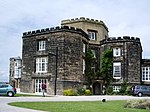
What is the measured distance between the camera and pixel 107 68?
47344mm

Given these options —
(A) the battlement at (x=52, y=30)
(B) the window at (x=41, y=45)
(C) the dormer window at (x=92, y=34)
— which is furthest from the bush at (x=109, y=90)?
(B) the window at (x=41, y=45)

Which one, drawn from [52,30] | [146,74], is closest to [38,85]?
[52,30]

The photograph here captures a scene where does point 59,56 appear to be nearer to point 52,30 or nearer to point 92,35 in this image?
point 52,30

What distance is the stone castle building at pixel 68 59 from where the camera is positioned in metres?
40.5

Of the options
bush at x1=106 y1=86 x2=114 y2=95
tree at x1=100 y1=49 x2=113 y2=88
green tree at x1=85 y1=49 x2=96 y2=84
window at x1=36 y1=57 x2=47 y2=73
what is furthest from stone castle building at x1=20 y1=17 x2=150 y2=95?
bush at x1=106 y1=86 x2=114 y2=95

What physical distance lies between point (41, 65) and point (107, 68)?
11.0m

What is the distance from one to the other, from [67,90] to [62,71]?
8.66 feet

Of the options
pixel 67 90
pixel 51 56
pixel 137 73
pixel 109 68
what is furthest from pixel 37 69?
pixel 137 73

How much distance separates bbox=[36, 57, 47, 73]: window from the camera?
4244cm

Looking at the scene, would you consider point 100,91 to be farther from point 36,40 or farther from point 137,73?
point 36,40

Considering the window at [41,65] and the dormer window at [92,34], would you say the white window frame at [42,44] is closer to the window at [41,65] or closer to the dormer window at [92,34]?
the window at [41,65]

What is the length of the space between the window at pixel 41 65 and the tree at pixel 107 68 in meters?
10.0

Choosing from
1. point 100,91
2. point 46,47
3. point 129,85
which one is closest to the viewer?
point 46,47

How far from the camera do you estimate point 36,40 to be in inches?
1731
